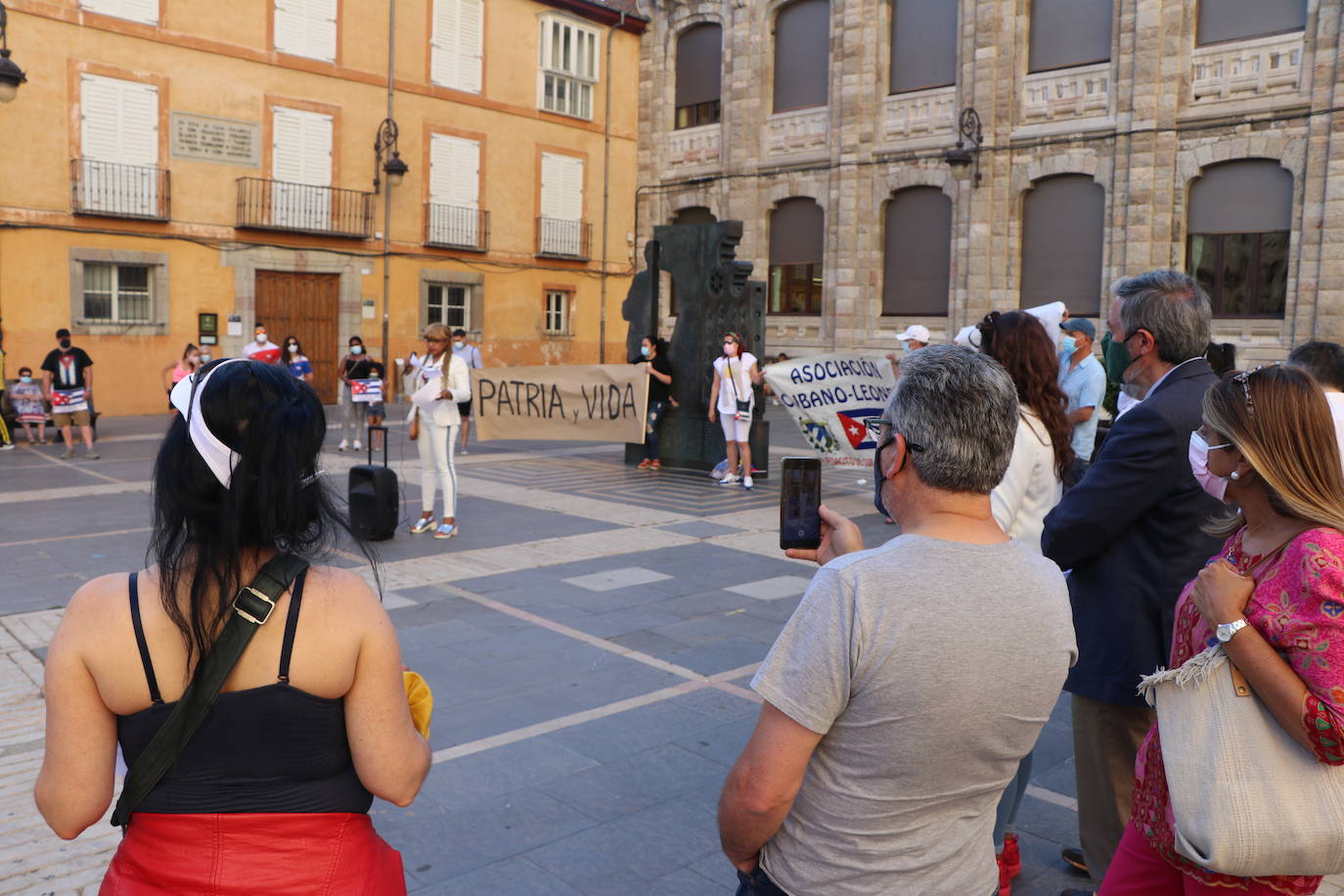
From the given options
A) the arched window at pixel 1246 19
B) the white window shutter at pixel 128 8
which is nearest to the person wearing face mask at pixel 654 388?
the arched window at pixel 1246 19

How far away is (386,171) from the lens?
82.5 feet

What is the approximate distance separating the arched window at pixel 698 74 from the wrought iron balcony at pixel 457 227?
6281 mm

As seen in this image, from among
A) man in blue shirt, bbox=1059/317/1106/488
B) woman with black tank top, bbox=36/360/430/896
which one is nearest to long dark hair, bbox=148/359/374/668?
woman with black tank top, bbox=36/360/430/896

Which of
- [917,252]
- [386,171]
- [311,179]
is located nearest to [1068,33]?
[917,252]

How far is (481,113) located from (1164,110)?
610 inches

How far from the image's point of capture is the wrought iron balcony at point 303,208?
23172 mm

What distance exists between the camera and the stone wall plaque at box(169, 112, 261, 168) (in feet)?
72.8

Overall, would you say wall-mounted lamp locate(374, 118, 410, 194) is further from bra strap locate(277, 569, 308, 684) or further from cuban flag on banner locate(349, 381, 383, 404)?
bra strap locate(277, 569, 308, 684)

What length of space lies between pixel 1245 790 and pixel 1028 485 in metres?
1.56

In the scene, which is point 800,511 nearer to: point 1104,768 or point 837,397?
point 1104,768

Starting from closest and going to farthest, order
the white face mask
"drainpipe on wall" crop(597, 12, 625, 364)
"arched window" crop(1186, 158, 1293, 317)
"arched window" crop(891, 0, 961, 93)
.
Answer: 1. the white face mask
2. "arched window" crop(1186, 158, 1293, 317)
3. "arched window" crop(891, 0, 961, 93)
4. "drainpipe on wall" crop(597, 12, 625, 364)

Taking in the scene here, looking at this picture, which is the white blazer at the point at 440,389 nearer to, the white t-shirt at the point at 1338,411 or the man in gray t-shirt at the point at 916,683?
the white t-shirt at the point at 1338,411

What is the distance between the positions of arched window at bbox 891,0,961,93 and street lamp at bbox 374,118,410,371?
11.3m

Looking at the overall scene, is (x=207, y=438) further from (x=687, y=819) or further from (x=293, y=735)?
(x=687, y=819)
